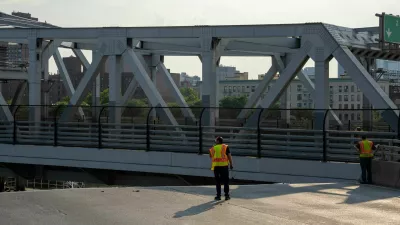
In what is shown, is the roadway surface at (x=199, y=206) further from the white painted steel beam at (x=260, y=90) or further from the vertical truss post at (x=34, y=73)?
the white painted steel beam at (x=260, y=90)

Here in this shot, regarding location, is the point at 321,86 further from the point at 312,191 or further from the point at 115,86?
the point at 115,86

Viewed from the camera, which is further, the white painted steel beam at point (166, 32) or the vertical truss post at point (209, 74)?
the vertical truss post at point (209, 74)

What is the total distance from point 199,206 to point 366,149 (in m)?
6.36

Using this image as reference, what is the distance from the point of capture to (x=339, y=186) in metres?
18.7

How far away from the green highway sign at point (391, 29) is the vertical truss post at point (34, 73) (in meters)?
14.8

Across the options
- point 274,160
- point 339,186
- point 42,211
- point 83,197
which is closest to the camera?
point 42,211

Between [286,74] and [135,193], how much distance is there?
1099cm

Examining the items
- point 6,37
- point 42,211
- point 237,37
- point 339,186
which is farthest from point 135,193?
point 6,37

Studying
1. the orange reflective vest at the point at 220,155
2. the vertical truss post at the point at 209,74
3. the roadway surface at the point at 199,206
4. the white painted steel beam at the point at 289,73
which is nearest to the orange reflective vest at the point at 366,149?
the roadway surface at the point at 199,206

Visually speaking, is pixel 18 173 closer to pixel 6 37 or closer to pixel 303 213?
pixel 6 37

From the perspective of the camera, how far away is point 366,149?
1905cm

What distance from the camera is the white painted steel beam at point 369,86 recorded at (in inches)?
927

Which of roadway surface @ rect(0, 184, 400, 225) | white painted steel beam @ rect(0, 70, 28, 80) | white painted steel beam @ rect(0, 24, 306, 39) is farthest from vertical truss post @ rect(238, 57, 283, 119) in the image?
roadway surface @ rect(0, 184, 400, 225)

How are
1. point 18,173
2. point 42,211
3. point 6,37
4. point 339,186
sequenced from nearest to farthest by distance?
point 42,211, point 339,186, point 18,173, point 6,37
